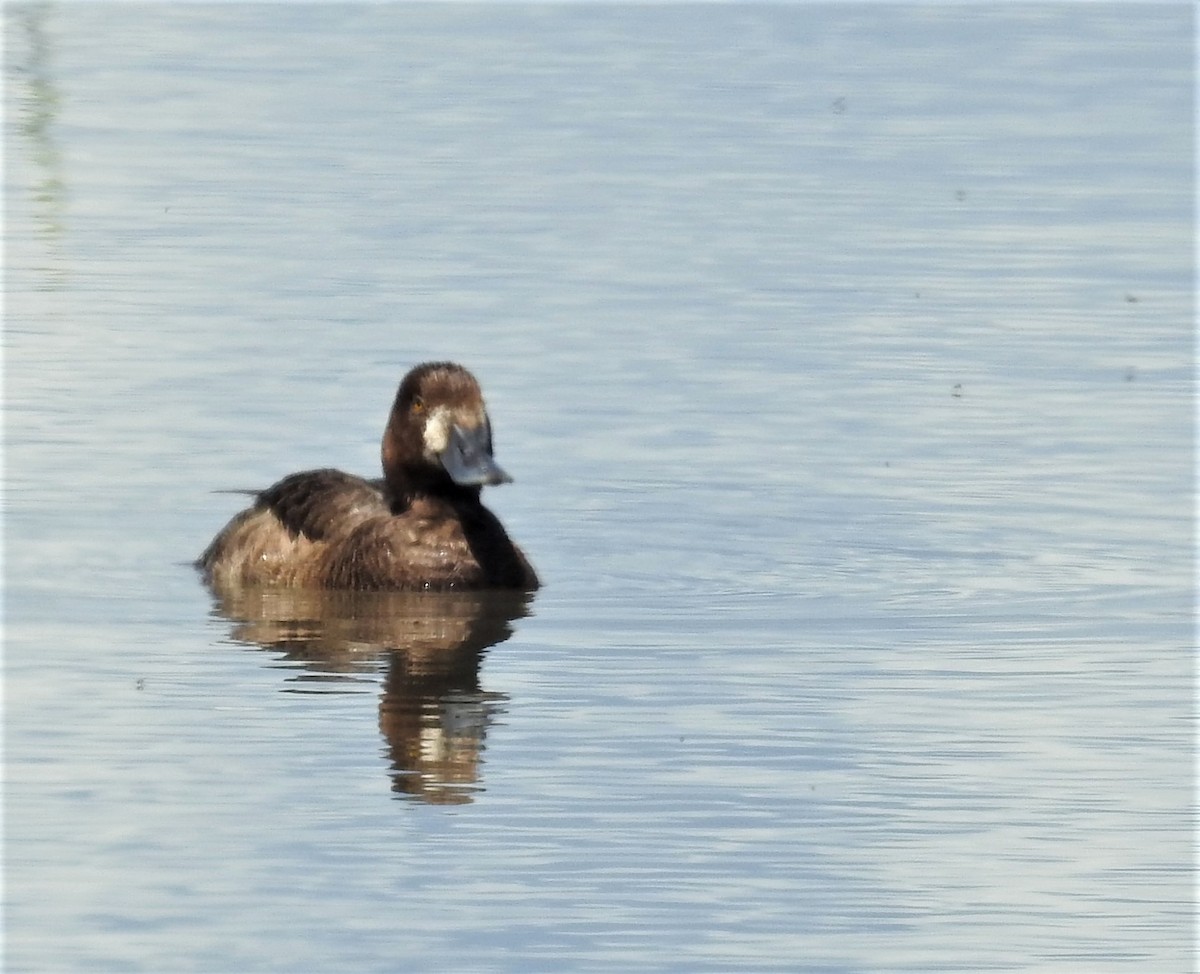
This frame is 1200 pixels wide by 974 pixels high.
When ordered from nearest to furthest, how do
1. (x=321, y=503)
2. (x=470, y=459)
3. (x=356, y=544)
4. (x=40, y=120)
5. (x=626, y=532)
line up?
(x=470, y=459)
(x=356, y=544)
(x=321, y=503)
(x=626, y=532)
(x=40, y=120)

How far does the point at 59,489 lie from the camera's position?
1488cm

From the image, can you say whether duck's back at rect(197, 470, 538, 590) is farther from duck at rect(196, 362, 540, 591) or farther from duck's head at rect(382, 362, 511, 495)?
duck's head at rect(382, 362, 511, 495)

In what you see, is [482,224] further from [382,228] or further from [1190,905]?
[1190,905]

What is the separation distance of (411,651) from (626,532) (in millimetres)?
2146

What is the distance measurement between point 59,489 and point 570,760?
492 centimetres

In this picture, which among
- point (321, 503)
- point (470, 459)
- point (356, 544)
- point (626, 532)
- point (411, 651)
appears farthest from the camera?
point (626, 532)

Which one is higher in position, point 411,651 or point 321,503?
point 321,503

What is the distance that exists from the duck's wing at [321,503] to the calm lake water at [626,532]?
13.9 inches

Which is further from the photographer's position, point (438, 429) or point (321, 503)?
point (321, 503)

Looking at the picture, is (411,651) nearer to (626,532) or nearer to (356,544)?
(356,544)

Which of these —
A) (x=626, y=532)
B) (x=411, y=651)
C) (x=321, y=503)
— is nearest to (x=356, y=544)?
(x=321, y=503)

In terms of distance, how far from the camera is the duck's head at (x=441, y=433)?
45.0 ft

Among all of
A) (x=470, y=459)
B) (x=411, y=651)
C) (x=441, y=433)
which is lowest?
(x=411, y=651)

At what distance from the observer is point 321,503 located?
46.1ft
